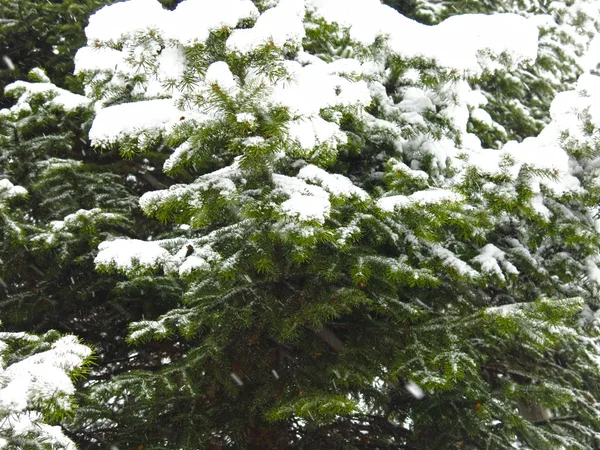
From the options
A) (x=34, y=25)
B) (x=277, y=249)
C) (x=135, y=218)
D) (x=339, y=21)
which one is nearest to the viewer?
(x=277, y=249)

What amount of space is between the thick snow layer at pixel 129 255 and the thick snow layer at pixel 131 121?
1.79 ft

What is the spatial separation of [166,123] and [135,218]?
283 cm

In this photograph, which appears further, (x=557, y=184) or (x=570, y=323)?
(x=570, y=323)

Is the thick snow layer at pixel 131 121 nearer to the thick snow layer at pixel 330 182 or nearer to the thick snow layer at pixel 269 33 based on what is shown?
the thick snow layer at pixel 269 33

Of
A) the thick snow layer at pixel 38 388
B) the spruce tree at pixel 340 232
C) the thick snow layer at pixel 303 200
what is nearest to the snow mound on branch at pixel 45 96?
the spruce tree at pixel 340 232

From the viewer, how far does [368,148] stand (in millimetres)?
4391

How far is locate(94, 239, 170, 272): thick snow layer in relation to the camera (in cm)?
266

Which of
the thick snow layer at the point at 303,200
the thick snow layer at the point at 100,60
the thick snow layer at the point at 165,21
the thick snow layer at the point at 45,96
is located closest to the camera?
the thick snow layer at the point at 303,200

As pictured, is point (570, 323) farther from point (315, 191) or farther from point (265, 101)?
point (265, 101)

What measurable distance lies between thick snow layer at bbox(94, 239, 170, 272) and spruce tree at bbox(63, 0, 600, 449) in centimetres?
1

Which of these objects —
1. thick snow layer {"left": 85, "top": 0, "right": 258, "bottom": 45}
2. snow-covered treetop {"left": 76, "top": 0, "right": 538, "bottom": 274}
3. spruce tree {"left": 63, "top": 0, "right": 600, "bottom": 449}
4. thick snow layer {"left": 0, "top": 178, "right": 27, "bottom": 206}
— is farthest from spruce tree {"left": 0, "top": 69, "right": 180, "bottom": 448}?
thick snow layer {"left": 85, "top": 0, "right": 258, "bottom": 45}

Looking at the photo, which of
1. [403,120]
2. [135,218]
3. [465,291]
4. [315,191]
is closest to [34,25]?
[135,218]

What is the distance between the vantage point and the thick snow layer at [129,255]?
2.66m

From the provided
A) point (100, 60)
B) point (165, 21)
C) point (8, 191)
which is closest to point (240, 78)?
point (165, 21)
